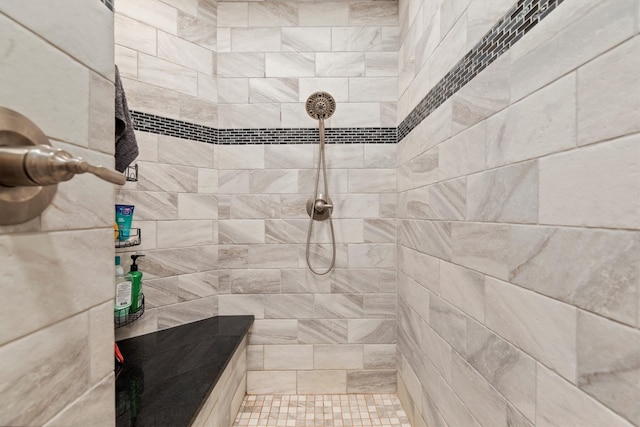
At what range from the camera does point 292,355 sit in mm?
1905

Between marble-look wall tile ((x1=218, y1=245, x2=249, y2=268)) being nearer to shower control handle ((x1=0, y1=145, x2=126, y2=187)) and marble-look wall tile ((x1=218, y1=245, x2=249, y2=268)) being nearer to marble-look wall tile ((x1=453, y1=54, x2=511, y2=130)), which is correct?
marble-look wall tile ((x1=453, y1=54, x2=511, y2=130))

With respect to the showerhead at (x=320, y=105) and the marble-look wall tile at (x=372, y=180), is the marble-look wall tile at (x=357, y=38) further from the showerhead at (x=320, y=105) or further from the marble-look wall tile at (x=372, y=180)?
the marble-look wall tile at (x=372, y=180)

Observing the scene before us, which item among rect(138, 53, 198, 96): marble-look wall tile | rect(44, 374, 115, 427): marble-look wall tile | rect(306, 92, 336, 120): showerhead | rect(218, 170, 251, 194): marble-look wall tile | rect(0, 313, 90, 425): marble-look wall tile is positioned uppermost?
rect(138, 53, 198, 96): marble-look wall tile

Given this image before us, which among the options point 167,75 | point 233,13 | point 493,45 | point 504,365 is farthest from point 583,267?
point 233,13

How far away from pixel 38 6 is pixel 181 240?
148cm

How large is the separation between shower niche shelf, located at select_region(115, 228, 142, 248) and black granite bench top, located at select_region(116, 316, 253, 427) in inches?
20.7

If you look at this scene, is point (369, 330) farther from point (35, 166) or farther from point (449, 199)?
point (35, 166)

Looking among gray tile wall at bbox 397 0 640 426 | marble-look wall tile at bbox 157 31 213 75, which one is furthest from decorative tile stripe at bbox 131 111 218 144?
gray tile wall at bbox 397 0 640 426

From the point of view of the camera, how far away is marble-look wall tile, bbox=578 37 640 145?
504 millimetres

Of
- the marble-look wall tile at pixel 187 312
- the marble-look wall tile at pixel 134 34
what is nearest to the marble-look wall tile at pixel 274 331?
the marble-look wall tile at pixel 187 312

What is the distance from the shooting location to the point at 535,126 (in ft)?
2.34

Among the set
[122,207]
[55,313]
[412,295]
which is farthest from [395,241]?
[55,313]

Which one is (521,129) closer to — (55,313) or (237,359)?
(55,313)

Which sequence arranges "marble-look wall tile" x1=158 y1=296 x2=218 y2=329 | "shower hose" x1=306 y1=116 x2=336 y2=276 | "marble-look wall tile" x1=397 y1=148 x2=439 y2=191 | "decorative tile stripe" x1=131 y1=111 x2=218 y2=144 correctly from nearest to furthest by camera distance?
"marble-look wall tile" x1=397 y1=148 x2=439 y2=191
"decorative tile stripe" x1=131 y1=111 x2=218 y2=144
"marble-look wall tile" x1=158 y1=296 x2=218 y2=329
"shower hose" x1=306 y1=116 x2=336 y2=276
